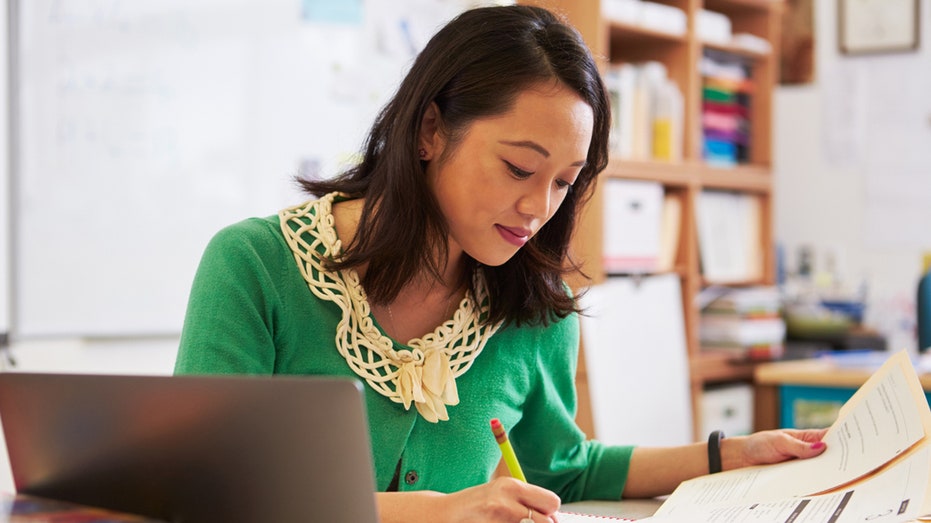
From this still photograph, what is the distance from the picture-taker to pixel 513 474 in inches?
38.2

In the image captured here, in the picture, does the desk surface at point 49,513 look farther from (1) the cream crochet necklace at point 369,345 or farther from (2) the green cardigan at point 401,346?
(1) the cream crochet necklace at point 369,345

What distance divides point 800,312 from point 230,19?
2.31m

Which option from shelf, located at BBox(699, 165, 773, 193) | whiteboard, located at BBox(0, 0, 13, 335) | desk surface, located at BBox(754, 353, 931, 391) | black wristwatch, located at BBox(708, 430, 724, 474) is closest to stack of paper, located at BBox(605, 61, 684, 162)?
shelf, located at BBox(699, 165, 773, 193)

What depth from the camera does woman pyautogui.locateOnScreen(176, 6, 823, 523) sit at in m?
1.15

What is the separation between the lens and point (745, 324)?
3.48 metres

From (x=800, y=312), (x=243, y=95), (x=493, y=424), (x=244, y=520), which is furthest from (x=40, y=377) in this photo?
(x=800, y=312)

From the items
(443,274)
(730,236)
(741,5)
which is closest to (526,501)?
(443,274)

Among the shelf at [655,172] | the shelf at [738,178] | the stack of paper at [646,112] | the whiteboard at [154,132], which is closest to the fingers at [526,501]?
the whiteboard at [154,132]

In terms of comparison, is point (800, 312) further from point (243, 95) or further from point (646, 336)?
point (243, 95)

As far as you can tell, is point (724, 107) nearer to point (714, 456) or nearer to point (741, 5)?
point (741, 5)

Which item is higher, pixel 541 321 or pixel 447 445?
pixel 541 321

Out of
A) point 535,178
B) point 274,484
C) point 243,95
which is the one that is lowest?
point 274,484

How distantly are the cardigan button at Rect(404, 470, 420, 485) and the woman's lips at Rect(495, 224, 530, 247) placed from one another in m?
0.29

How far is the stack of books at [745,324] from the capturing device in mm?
3473
